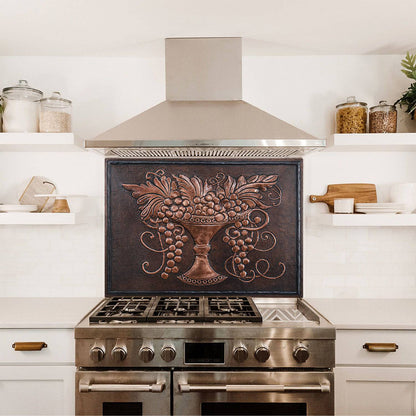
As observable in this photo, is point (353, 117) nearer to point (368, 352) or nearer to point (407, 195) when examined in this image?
point (407, 195)

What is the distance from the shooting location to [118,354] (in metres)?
1.71

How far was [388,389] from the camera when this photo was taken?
5.87 ft

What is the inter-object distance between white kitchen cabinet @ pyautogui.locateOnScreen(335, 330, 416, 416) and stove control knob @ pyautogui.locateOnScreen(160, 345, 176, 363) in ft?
2.62

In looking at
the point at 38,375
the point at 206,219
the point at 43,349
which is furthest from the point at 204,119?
the point at 38,375

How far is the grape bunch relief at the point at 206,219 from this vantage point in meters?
2.35

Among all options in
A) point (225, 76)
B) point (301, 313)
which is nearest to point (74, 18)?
point (225, 76)

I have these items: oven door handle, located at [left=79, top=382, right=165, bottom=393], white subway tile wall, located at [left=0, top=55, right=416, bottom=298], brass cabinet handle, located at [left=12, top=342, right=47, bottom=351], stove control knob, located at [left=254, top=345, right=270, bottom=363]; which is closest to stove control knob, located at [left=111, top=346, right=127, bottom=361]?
oven door handle, located at [left=79, top=382, right=165, bottom=393]

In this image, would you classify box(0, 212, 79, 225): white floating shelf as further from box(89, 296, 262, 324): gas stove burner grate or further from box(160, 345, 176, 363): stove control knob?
box(160, 345, 176, 363): stove control knob

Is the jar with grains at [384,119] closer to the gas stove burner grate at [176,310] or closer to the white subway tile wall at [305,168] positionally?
the white subway tile wall at [305,168]

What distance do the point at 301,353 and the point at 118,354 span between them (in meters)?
0.85

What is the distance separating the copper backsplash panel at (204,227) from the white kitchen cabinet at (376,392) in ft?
2.16

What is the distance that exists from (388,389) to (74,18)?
243 centimetres

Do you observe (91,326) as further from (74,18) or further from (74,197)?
(74,18)

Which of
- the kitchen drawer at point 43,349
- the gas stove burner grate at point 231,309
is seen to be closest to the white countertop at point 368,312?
the gas stove burner grate at point 231,309
